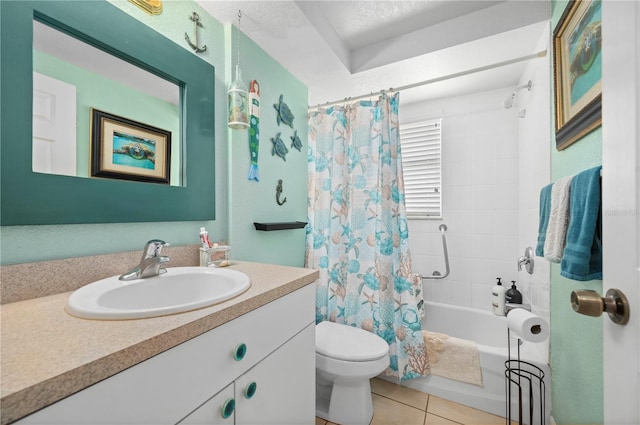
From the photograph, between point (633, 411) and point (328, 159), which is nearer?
point (633, 411)

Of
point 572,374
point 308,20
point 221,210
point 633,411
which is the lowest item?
point 572,374

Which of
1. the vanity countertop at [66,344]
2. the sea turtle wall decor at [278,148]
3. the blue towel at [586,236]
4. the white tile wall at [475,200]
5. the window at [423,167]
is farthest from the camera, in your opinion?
the window at [423,167]

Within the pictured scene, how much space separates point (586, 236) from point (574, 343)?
0.66 metres

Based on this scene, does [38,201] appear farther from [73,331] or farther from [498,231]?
[498,231]

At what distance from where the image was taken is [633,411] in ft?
1.49

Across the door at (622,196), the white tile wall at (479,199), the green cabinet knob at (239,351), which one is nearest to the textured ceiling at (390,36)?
the white tile wall at (479,199)

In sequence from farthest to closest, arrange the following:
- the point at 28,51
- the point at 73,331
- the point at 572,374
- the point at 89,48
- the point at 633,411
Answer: the point at 572,374 < the point at 89,48 < the point at 28,51 < the point at 73,331 < the point at 633,411

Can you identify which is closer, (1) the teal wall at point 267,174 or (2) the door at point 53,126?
(2) the door at point 53,126

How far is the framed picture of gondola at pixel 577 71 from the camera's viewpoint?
96 centimetres

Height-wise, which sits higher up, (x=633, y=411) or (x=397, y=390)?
(x=633, y=411)

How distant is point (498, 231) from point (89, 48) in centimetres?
277

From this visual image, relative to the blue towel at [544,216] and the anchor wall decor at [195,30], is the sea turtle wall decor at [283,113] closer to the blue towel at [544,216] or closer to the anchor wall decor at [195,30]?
the anchor wall decor at [195,30]

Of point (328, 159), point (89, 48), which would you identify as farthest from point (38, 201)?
point (328, 159)

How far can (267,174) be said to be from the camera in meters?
1.70
